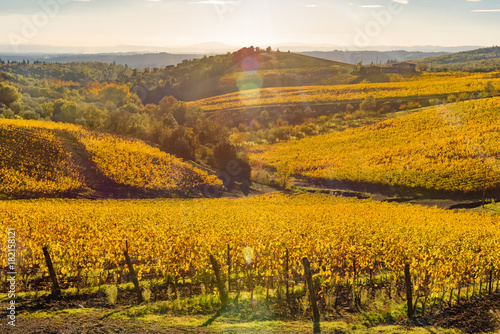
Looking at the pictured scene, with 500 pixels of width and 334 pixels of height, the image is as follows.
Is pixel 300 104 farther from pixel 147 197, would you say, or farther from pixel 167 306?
pixel 167 306

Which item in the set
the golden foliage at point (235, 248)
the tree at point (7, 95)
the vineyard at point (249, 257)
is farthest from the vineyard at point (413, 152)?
the tree at point (7, 95)

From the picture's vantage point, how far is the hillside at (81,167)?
44250mm

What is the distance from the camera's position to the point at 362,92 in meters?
141

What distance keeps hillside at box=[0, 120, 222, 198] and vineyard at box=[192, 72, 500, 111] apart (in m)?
86.6

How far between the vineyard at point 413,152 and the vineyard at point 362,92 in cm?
3517

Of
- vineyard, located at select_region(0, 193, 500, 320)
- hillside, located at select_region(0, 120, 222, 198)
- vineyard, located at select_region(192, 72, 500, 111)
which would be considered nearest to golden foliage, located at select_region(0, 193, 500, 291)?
vineyard, located at select_region(0, 193, 500, 320)

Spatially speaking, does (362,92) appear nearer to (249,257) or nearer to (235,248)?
(235,248)

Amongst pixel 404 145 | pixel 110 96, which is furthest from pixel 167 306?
pixel 110 96

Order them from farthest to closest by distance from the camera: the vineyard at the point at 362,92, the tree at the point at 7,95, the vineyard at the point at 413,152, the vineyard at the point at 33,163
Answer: the vineyard at the point at 362,92 < the tree at the point at 7,95 < the vineyard at the point at 413,152 < the vineyard at the point at 33,163

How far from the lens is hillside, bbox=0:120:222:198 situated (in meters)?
44.2

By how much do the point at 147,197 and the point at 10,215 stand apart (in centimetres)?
2780

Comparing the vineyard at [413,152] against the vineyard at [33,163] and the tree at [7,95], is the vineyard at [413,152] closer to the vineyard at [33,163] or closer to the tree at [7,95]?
the vineyard at [33,163]

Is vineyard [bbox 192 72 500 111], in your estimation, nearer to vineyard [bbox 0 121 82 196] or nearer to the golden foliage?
vineyard [bbox 0 121 82 196]

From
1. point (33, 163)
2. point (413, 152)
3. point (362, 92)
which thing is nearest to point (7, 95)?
point (33, 163)
